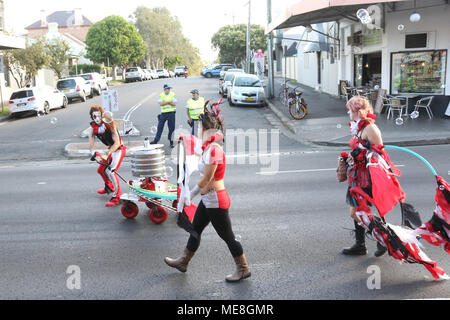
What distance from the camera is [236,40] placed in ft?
215

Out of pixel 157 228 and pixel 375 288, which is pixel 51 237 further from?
pixel 375 288

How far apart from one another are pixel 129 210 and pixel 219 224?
2.77 meters

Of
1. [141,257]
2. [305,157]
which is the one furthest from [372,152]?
[305,157]

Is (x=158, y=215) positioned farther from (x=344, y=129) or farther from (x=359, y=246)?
(x=344, y=129)

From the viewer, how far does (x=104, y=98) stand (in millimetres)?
14805

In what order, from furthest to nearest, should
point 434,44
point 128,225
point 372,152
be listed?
1. point 434,44
2. point 128,225
3. point 372,152

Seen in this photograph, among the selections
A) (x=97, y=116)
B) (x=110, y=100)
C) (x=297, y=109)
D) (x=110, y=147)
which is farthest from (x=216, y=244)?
(x=297, y=109)

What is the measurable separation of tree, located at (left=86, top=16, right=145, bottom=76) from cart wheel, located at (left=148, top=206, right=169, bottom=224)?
55766 millimetres

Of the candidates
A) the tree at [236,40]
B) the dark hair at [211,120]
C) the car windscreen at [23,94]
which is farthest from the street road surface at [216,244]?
the tree at [236,40]

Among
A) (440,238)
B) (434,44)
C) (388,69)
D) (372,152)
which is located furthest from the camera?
(388,69)

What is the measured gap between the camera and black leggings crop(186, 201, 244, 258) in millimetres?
4727

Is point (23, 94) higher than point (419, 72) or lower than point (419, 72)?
lower

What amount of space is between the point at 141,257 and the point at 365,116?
10.1 feet

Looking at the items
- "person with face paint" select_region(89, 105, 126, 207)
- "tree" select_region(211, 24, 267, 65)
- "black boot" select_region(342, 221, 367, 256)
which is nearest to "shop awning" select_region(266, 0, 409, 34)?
"person with face paint" select_region(89, 105, 126, 207)
